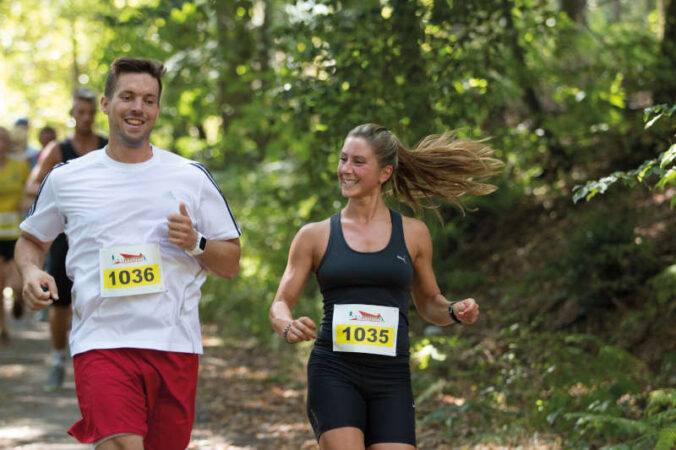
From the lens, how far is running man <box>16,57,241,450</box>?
360 cm

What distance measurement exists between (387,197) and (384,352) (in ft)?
4.05

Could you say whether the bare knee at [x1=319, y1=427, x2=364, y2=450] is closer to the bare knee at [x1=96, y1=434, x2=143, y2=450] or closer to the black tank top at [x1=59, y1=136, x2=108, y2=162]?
the bare knee at [x1=96, y1=434, x2=143, y2=450]

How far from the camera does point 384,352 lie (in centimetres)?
387

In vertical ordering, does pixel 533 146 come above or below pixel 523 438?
above

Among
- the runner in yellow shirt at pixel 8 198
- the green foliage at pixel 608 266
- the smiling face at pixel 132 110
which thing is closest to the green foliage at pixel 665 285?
the green foliage at pixel 608 266

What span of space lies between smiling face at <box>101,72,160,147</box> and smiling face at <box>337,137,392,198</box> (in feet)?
3.04

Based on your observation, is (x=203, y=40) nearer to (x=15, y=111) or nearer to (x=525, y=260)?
(x=525, y=260)

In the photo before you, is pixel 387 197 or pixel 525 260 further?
pixel 525 260

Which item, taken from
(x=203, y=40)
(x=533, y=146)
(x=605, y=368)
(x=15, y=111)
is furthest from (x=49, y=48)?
(x=605, y=368)

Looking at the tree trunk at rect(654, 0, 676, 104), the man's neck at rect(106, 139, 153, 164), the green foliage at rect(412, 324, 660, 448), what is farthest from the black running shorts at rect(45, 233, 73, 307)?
the tree trunk at rect(654, 0, 676, 104)

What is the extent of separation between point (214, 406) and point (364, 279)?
4487 mm

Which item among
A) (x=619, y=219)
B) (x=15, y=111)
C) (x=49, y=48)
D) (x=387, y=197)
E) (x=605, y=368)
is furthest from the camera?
(x=15, y=111)

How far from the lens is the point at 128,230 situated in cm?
372

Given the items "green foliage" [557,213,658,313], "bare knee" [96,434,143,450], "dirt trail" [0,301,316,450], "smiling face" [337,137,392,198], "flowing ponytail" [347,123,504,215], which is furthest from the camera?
"green foliage" [557,213,658,313]
